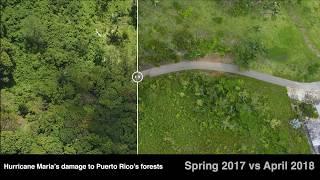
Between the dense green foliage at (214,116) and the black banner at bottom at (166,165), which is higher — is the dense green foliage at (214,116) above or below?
above

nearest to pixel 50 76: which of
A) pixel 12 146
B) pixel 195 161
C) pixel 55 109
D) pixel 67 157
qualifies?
pixel 55 109

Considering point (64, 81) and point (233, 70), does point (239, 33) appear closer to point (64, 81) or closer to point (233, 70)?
point (233, 70)

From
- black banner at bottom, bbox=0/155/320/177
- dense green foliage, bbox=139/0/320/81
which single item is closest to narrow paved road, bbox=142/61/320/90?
dense green foliage, bbox=139/0/320/81

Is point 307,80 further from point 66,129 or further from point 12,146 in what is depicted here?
point 12,146

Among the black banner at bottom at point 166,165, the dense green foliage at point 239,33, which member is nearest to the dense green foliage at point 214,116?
the dense green foliage at point 239,33

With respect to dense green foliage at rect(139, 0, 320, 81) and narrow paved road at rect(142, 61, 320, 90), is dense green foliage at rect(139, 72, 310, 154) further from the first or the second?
dense green foliage at rect(139, 0, 320, 81)

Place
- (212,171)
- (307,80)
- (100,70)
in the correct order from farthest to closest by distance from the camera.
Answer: (307,80)
(100,70)
(212,171)

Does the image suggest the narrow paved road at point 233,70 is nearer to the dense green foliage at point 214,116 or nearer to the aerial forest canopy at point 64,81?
the dense green foliage at point 214,116
